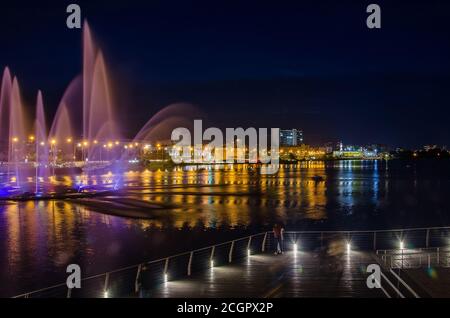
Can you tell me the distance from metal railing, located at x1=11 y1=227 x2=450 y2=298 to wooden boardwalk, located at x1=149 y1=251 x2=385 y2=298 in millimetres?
717

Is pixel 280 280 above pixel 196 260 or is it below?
above

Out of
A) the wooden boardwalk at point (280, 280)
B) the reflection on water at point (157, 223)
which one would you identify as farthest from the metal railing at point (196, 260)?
the reflection on water at point (157, 223)

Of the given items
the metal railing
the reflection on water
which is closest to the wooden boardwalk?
the metal railing

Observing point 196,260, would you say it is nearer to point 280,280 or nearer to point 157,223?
point 280,280

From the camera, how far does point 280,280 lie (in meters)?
13.8

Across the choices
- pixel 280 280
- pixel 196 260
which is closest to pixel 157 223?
pixel 196 260

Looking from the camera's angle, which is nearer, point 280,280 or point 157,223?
point 280,280

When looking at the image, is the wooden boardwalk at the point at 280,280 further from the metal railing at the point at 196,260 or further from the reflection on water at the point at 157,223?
the reflection on water at the point at 157,223

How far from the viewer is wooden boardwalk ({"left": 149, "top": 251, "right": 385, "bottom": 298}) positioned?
1262 cm

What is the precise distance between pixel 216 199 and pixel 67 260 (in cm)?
2788

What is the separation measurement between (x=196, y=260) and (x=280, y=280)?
22.8ft

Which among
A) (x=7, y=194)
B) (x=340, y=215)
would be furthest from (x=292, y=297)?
(x=7, y=194)

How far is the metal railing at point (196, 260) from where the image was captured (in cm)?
1441

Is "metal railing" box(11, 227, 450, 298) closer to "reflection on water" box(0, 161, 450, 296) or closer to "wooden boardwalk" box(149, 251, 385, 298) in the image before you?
"wooden boardwalk" box(149, 251, 385, 298)
